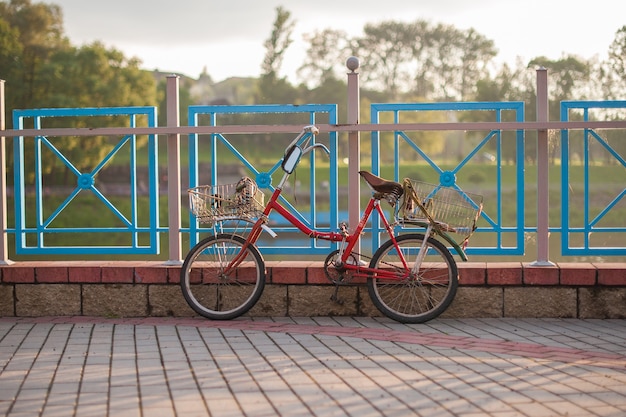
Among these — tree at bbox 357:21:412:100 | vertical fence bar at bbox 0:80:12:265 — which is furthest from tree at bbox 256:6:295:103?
vertical fence bar at bbox 0:80:12:265

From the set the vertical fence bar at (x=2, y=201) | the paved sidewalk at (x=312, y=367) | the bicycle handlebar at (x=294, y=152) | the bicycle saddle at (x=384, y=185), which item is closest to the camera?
the paved sidewalk at (x=312, y=367)

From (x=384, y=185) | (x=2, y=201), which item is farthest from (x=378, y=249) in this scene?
(x=2, y=201)

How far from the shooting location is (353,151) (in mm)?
6488

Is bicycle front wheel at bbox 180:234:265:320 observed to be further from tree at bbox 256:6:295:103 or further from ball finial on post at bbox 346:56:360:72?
tree at bbox 256:6:295:103

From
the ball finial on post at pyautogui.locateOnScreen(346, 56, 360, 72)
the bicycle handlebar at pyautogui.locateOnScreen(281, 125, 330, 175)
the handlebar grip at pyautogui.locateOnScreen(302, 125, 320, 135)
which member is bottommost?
the bicycle handlebar at pyautogui.locateOnScreen(281, 125, 330, 175)

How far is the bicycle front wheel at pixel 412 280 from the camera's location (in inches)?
237

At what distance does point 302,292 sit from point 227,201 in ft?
2.83

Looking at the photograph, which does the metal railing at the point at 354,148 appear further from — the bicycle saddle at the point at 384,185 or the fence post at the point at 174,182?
the bicycle saddle at the point at 384,185

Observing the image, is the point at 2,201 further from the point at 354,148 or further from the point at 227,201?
the point at 354,148

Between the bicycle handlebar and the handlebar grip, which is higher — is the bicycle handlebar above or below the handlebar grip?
below

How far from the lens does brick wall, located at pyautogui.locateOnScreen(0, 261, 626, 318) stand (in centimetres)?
626

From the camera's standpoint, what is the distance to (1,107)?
6.85 meters

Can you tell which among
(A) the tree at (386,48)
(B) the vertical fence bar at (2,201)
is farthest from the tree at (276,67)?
(B) the vertical fence bar at (2,201)

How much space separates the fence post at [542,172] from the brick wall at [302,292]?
0.72ft
